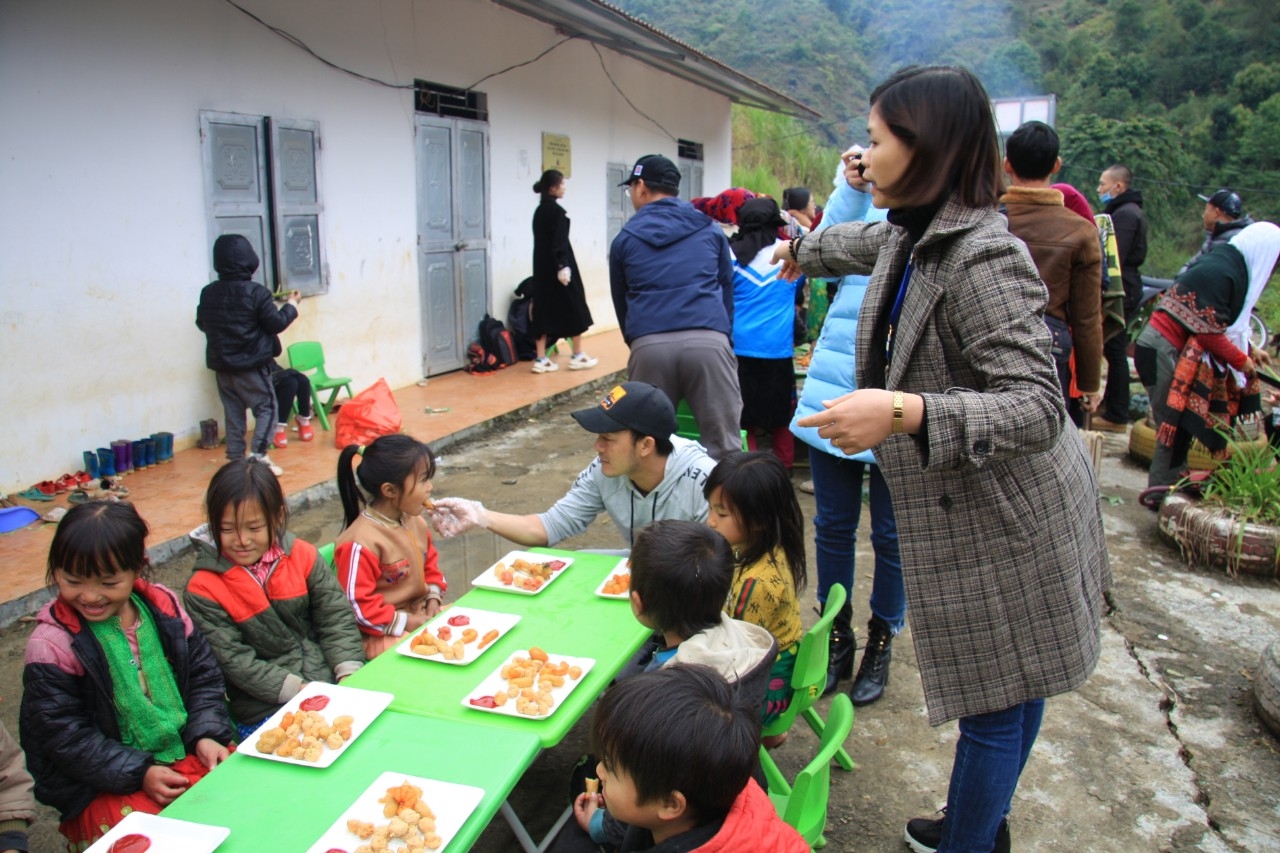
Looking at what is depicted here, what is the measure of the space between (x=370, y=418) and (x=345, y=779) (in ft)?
5.89

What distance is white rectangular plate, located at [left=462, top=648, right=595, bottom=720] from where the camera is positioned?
6.50ft

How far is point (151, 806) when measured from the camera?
2.16 m

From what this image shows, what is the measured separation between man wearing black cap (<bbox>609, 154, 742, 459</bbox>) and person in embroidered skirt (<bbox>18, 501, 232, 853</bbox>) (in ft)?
8.37

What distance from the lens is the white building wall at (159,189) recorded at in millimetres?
4832

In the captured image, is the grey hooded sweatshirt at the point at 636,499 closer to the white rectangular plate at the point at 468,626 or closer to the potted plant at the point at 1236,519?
the white rectangular plate at the point at 468,626

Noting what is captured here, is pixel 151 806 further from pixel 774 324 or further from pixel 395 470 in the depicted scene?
pixel 774 324

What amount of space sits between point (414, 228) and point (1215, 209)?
573 cm

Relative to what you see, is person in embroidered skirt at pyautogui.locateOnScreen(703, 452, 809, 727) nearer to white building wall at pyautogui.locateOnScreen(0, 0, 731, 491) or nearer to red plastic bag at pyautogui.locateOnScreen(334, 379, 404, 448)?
red plastic bag at pyautogui.locateOnScreen(334, 379, 404, 448)

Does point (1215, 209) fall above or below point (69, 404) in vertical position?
above

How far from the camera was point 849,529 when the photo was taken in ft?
10.4

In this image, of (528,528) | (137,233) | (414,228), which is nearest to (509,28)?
(414,228)

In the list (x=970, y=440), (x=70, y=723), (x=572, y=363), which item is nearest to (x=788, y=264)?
(x=970, y=440)

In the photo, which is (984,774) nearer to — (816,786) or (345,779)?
(816,786)

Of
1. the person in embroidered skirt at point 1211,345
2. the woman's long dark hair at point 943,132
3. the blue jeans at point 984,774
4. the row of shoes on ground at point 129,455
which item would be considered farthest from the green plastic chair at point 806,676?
the row of shoes on ground at point 129,455
